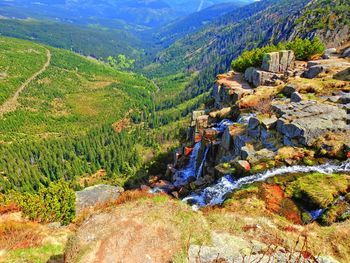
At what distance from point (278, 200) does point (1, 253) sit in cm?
2227

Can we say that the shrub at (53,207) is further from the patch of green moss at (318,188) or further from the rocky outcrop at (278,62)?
the rocky outcrop at (278,62)

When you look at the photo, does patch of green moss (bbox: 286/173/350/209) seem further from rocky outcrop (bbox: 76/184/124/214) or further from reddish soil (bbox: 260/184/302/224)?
rocky outcrop (bbox: 76/184/124/214)

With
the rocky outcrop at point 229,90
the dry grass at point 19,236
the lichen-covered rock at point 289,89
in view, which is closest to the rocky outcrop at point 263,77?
the rocky outcrop at point 229,90

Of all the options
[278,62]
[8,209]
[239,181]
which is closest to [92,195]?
[8,209]

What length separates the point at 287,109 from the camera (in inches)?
1532

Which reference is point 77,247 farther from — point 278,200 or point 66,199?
point 66,199

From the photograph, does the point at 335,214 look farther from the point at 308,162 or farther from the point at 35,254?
the point at 35,254

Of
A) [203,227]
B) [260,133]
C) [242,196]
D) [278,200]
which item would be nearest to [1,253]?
[203,227]

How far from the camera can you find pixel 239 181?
31.3m

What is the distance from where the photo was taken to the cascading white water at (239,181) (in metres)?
29.7

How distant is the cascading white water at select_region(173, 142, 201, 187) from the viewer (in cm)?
4556

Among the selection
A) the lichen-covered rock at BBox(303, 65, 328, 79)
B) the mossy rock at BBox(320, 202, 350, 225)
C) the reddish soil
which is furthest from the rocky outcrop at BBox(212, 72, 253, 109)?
the mossy rock at BBox(320, 202, 350, 225)

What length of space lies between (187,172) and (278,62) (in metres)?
36.3

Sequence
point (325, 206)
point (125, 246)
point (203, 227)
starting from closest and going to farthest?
1. point (125, 246)
2. point (203, 227)
3. point (325, 206)
